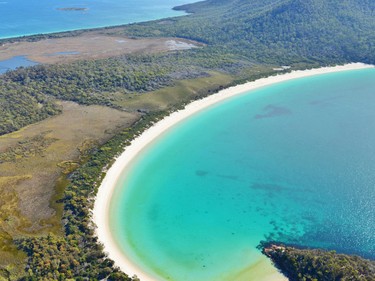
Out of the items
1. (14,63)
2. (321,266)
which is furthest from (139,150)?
(14,63)

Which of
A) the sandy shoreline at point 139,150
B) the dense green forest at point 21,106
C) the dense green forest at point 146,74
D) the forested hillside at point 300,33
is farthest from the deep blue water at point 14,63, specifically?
the sandy shoreline at point 139,150

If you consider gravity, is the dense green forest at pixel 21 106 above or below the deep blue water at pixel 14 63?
below

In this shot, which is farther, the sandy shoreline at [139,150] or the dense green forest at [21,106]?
the dense green forest at [21,106]

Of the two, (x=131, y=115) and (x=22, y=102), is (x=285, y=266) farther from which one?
(x=22, y=102)

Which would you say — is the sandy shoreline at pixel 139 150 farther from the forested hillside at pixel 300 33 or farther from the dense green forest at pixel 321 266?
the forested hillside at pixel 300 33

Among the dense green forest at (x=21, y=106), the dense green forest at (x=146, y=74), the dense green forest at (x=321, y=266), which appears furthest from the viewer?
the dense green forest at (x=21, y=106)
